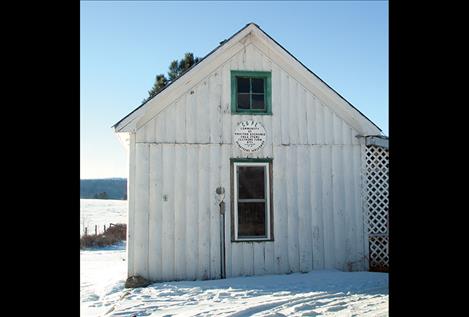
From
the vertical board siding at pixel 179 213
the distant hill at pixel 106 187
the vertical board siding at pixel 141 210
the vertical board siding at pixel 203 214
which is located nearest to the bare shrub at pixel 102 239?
the vertical board siding at pixel 141 210

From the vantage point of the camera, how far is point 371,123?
11180 millimetres

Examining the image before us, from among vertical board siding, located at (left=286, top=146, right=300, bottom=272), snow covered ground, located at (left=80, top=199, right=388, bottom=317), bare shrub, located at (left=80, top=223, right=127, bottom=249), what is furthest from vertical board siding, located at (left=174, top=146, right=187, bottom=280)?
bare shrub, located at (left=80, top=223, right=127, bottom=249)

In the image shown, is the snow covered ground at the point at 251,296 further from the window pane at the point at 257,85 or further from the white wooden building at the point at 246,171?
the window pane at the point at 257,85

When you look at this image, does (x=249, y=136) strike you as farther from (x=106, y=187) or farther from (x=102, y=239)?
(x=106, y=187)

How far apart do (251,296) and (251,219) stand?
8.63ft

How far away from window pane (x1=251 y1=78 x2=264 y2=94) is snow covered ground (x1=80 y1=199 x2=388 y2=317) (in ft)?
14.1

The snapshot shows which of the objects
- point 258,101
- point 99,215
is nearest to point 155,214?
point 258,101

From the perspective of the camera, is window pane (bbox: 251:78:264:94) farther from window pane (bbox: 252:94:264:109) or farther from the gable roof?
the gable roof

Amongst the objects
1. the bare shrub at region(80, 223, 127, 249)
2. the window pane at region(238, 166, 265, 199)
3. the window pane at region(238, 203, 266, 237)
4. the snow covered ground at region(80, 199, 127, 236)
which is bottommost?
the bare shrub at region(80, 223, 127, 249)

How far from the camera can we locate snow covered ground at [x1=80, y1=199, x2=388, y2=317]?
718 centimetres

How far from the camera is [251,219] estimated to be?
10922 millimetres

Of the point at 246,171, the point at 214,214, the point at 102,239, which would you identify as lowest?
the point at 102,239
